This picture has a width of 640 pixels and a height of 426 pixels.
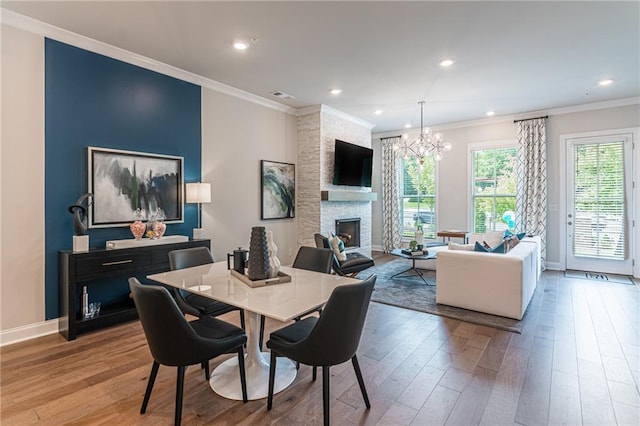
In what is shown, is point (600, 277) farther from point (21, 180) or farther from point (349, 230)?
point (21, 180)

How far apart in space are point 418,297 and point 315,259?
2.06 m

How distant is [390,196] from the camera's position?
26.2ft

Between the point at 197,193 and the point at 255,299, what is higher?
the point at 197,193

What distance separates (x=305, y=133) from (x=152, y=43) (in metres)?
3.01

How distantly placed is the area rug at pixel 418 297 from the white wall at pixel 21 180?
375 centimetres

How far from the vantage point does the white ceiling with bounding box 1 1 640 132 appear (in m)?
2.85

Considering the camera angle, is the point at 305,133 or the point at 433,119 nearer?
the point at 305,133

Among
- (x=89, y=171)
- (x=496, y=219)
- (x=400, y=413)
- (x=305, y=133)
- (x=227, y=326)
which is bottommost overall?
(x=400, y=413)

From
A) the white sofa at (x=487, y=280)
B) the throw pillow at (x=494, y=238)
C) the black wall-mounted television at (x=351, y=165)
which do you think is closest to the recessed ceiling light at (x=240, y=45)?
the black wall-mounted television at (x=351, y=165)

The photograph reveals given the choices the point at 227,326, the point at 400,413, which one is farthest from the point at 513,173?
the point at 227,326

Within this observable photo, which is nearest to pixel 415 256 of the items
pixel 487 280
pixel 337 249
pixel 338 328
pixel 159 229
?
pixel 337 249

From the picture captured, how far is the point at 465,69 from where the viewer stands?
4145 millimetres

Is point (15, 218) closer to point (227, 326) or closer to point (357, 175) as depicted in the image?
point (227, 326)

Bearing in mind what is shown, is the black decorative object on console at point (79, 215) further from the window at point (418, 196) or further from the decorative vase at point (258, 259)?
the window at point (418, 196)
